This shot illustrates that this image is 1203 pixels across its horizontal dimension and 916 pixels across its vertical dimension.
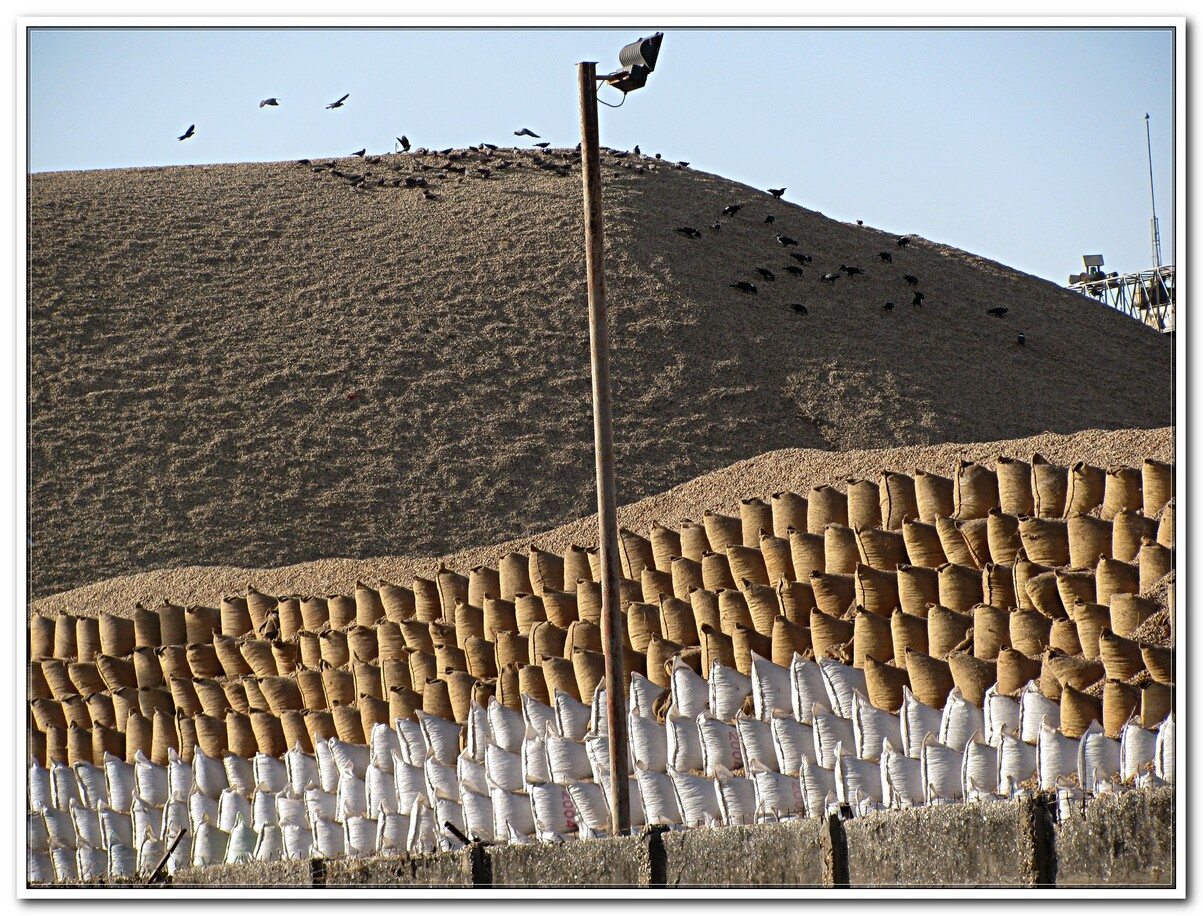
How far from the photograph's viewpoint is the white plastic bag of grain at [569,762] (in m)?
4.61

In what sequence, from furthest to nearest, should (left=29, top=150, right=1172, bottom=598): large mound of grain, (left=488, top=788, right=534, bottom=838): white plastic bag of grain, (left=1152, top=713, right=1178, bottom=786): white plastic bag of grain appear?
(left=29, top=150, right=1172, bottom=598): large mound of grain
(left=488, top=788, right=534, bottom=838): white plastic bag of grain
(left=1152, top=713, right=1178, bottom=786): white plastic bag of grain

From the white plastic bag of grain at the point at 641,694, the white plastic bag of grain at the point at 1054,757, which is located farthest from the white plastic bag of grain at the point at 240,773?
the white plastic bag of grain at the point at 1054,757

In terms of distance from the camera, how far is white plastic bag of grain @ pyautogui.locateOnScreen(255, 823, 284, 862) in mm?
5191

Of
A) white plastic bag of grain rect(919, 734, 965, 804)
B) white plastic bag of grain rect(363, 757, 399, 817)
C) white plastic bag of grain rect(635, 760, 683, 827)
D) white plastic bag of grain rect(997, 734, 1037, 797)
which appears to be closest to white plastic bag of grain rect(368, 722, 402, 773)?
white plastic bag of grain rect(363, 757, 399, 817)

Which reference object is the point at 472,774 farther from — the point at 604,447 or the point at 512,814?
the point at 604,447

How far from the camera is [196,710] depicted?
6074 mm

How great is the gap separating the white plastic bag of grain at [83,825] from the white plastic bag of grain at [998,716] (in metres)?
3.62

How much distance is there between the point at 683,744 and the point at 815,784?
0.50 metres

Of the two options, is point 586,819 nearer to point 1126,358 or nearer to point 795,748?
point 795,748

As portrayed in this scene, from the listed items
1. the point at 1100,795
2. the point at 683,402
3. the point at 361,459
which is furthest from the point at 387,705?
the point at 683,402

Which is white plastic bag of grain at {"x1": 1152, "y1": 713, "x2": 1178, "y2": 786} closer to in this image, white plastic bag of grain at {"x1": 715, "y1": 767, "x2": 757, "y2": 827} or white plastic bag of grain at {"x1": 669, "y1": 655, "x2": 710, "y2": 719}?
white plastic bag of grain at {"x1": 715, "y1": 767, "x2": 757, "y2": 827}

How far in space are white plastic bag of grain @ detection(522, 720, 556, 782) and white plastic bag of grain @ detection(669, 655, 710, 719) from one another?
0.45 m

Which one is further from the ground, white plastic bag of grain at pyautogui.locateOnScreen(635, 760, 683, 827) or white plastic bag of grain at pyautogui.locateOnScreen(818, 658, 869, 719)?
white plastic bag of grain at pyautogui.locateOnScreen(818, 658, 869, 719)

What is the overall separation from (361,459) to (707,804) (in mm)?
8036
